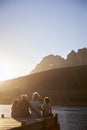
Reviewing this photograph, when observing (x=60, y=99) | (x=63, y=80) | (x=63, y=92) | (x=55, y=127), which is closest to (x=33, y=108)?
(x=55, y=127)

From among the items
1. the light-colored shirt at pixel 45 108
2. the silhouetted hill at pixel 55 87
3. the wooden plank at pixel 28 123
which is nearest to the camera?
the wooden plank at pixel 28 123

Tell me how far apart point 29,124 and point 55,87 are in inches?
6508

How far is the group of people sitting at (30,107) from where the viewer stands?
2044cm

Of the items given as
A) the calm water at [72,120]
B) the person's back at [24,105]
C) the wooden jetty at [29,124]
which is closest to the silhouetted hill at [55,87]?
the calm water at [72,120]

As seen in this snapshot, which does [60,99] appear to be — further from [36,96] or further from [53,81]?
[36,96]

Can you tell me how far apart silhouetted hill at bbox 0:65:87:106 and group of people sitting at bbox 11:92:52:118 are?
140277 millimetres

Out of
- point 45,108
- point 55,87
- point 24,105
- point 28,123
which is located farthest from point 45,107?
point 55,87

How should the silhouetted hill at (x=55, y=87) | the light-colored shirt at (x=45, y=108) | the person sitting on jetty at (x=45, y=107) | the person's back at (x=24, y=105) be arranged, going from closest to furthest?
the person's back at (x=24, y=105), the person sitting on jetty at (x=45, y=107), the light-colored shirt at (x=45, y=108), the silhouetted hill at (x=55, y=87)

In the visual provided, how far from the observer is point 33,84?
187 metres

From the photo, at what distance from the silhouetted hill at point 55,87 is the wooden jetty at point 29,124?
139935 millimetres

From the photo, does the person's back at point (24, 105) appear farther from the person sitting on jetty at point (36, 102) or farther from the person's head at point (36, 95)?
the person's head at point (36, 95)

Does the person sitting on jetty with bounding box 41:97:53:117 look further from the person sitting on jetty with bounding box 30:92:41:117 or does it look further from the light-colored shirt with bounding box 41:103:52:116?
the person sitting on jetty with bounding box 30:92:41:117

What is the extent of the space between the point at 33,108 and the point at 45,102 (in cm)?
98

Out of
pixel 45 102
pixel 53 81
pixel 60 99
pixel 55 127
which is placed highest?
pixel 53 81
